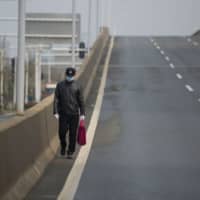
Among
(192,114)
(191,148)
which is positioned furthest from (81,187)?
(192,114)

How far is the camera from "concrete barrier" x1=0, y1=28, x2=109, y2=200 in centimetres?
1061

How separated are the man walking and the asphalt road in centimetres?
74

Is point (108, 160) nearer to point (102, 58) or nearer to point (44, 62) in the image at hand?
point (102, 58)

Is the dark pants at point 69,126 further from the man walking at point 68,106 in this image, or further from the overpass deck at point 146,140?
the overpass deck at point 146,140

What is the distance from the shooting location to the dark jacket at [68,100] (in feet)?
51.5

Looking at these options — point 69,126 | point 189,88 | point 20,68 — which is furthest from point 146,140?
point 189,88

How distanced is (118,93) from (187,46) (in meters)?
36.7

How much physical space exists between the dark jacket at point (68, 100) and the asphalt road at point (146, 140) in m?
1.02

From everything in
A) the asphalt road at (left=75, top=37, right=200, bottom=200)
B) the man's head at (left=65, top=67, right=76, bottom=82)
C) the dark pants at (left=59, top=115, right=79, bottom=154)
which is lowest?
the asphalt road at (left=75, top=37, right=200, bottom=200)

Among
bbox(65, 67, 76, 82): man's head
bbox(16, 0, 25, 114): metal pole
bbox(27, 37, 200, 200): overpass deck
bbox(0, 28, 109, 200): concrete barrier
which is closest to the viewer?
bbox(0, 28, 109, 200): concrete barrier

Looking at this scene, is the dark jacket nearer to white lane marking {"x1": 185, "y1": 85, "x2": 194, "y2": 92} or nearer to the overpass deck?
the overpass deck

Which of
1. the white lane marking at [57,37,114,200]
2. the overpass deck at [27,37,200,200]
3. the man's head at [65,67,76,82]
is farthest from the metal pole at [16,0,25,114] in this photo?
the man's head at [65,67,76,82]

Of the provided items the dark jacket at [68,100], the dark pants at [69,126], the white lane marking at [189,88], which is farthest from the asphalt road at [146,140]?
the dark jacket at [68,100]

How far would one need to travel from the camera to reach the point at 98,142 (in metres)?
19.0
